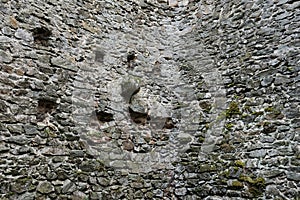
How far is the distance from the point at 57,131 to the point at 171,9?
3028mm

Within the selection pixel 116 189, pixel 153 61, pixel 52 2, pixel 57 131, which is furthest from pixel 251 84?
pixel 52 2

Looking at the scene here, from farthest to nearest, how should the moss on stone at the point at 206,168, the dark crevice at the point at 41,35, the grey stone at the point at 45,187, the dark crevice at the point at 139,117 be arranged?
1. the dark crevice at the point at 139,117
2. the moss on stone at the point at 206,168
3. the dark crevice at the point at 41,35
4. the grey stone at the point at 45,187

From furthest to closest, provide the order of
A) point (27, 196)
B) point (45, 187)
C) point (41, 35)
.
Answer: point (41, 35) < point (45, 187) < point (27, 196)

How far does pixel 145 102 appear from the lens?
13.8 feet

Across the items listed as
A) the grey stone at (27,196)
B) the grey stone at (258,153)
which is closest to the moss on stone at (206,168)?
the grey stone at (258,153)

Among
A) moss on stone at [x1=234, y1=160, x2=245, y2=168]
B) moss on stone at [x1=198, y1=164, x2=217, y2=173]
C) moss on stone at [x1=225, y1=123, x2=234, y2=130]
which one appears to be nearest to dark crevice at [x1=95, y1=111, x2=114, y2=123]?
moss on stone at [x1=198, y1=164, x2=217, y2=173]

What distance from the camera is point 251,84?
3.66 meters

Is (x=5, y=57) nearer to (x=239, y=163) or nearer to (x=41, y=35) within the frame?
(x=41, y=35)

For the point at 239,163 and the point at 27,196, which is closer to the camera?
the point at 27,196

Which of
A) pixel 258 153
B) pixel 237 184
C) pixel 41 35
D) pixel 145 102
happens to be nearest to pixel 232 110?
pixel 258 153

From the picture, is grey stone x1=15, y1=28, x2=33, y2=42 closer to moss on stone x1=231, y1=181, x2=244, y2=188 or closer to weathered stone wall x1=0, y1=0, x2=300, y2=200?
weathered stone wall x1=0, y1=0, x2=300, y2=200

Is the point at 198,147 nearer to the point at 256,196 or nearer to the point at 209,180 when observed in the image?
the point at 209,180

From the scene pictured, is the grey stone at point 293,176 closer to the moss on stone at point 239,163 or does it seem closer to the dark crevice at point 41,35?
the moss on stone at point 239,163

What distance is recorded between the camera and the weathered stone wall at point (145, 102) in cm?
309
